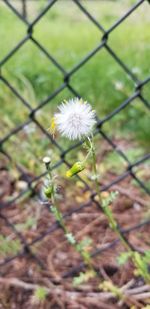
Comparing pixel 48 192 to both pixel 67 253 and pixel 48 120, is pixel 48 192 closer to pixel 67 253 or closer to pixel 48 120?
pixel 67 253

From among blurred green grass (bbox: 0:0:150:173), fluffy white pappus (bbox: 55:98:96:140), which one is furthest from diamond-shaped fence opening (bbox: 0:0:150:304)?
Answer: fluffy white pappus (bbox: 55:98:96:140)

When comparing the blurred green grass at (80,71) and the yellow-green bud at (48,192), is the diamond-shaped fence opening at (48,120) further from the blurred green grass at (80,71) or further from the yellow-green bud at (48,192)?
the yellow-green bud at (48,192)

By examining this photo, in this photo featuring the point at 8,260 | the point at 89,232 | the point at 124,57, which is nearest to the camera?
the point at 8,260

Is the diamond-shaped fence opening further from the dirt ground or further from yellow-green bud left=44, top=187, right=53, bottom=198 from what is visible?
yellow-green bud left=44, top=187, right=53, bottom=198

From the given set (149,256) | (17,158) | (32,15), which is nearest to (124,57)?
(17,158)


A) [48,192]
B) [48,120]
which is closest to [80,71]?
[48,120]

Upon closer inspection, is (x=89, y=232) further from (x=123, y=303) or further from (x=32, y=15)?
(x=32, y=15)

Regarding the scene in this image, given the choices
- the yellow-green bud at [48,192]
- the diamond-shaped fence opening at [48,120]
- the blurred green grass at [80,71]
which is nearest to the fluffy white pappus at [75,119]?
the yellow-green bud at [48,192]
